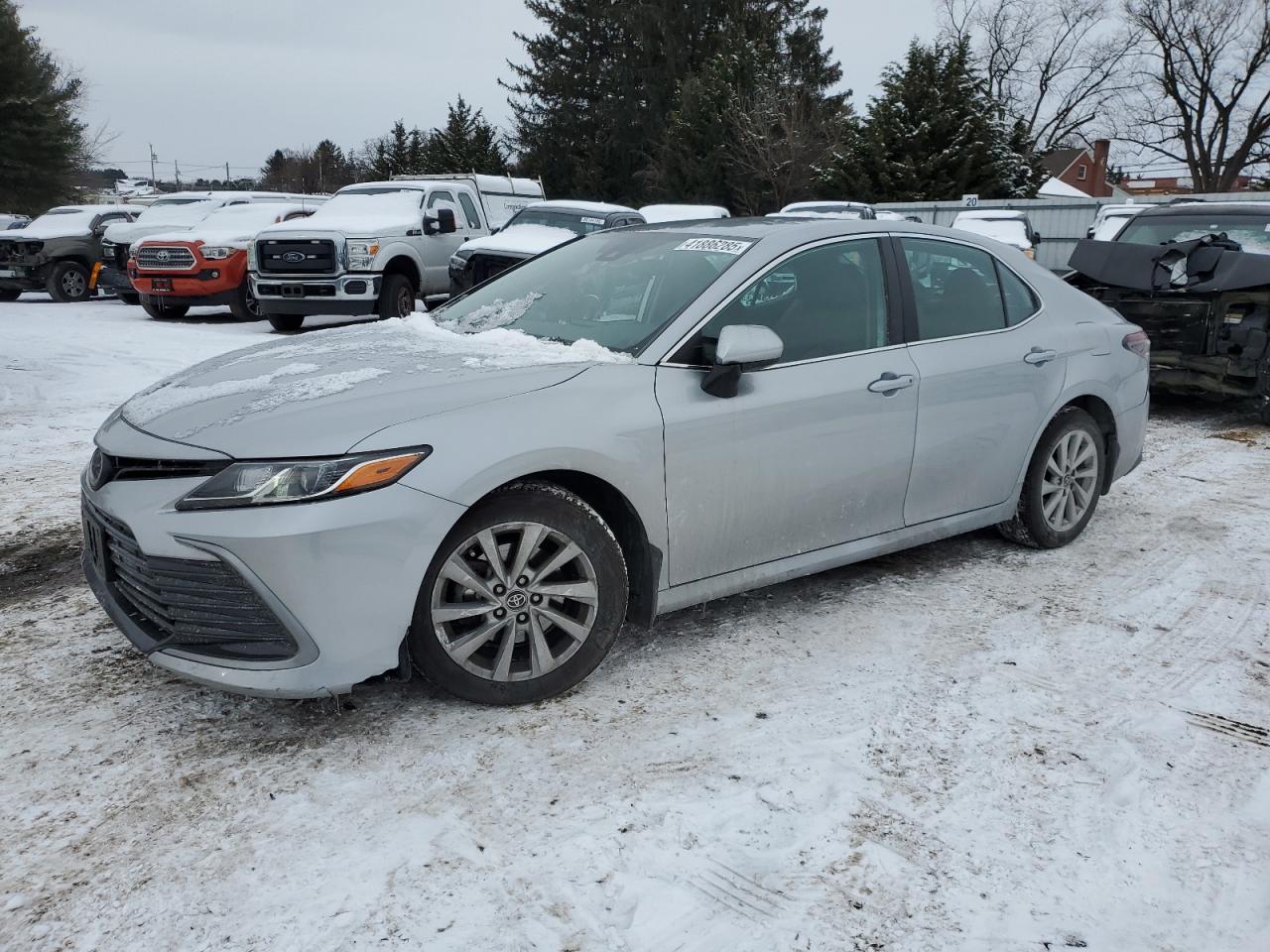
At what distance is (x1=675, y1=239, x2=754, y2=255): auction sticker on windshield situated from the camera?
400cm

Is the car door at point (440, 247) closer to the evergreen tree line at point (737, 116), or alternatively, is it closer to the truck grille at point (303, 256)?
the truck grille at point (303, 256)

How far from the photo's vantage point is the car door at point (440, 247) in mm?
14242

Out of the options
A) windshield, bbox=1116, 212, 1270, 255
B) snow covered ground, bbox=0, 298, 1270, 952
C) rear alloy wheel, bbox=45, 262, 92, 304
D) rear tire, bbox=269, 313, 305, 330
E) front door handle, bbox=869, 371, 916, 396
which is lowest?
snow covered ground, bbox=0, 298, 1270, 952

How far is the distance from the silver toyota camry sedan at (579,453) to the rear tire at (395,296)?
9.18 m

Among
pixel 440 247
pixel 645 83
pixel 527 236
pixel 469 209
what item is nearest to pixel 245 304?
pixel 440 247

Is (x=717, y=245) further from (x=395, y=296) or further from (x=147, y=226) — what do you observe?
(x=147, y=226)

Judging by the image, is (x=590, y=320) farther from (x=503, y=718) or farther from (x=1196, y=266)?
(x=1196, y=266)

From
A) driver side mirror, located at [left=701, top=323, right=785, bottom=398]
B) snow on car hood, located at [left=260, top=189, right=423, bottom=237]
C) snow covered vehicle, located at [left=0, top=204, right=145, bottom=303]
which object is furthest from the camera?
snow covered vehicle, located at [left=0, top=204, right=145, bottom=303]

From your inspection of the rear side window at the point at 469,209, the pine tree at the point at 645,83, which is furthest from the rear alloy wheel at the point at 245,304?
the pine tree at the point at 645,83

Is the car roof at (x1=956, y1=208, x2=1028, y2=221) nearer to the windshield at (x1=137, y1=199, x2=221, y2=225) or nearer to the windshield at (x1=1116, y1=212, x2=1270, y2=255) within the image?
the windshield at (x1=1116, y1=212, x2=1270, y2=255)

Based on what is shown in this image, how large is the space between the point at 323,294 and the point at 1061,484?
34.5ft

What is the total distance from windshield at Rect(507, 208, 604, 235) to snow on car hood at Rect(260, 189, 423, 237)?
4.74 ft

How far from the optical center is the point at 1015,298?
4.86 metres

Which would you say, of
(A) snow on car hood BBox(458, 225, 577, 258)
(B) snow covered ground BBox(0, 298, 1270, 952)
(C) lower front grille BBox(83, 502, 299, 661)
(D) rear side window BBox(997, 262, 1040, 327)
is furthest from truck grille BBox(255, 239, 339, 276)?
(C) lower front grille BBox(83, 502, 299, 661)
